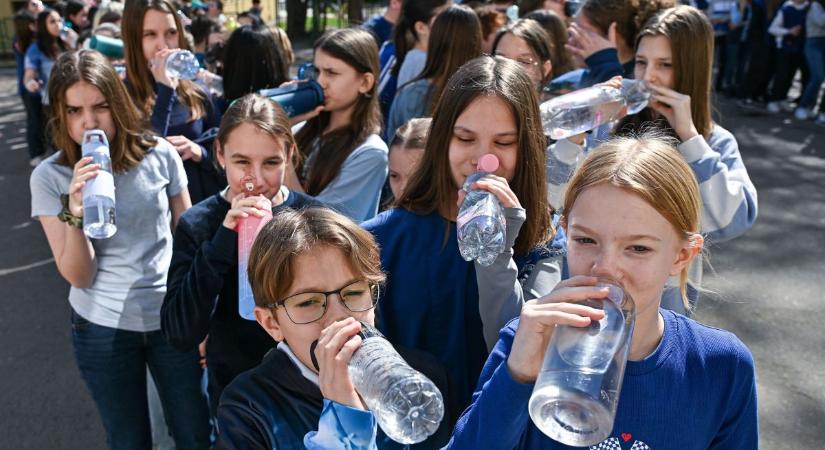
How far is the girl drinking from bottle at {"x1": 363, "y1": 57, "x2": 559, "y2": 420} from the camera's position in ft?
7.16

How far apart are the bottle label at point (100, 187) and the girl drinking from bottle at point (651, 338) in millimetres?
1651

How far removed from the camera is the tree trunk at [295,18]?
65.0ft

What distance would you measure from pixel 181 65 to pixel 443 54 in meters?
1.40

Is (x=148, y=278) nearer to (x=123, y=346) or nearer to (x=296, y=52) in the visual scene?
(x=123, y=346)

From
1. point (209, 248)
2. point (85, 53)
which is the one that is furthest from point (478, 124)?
point (85, 53)

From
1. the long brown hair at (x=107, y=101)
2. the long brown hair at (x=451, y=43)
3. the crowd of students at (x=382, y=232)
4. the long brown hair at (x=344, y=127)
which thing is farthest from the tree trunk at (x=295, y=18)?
the long brown hair at (x=107, y=101)

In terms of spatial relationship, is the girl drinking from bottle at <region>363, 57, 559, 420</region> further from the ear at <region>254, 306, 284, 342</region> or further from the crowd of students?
the ear at <region>254, 306, 284, 342</region>

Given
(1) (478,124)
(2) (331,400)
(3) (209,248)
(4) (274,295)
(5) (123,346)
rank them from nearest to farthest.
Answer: (2) (331,400) → (4) (274,295) → (1) (478,124) → (3) (209,248) → (5) (123,346)

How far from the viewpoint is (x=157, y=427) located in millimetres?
3568

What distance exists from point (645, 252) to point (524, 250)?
69 centimetres

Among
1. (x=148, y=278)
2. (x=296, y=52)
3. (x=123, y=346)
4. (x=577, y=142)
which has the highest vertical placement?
(x=577, y=142)

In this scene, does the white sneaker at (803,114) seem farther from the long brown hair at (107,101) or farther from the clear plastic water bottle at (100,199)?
the clear plastic water bottle at (100,199)

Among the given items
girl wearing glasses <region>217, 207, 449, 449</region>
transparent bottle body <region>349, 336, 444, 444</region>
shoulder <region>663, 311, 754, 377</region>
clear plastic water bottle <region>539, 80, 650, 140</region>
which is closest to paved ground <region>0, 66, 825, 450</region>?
clear plastic water bottle <region>539, 80, 650, 140</region>

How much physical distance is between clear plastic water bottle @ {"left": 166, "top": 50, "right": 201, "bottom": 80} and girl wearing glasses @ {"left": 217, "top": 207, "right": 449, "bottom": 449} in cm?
207
